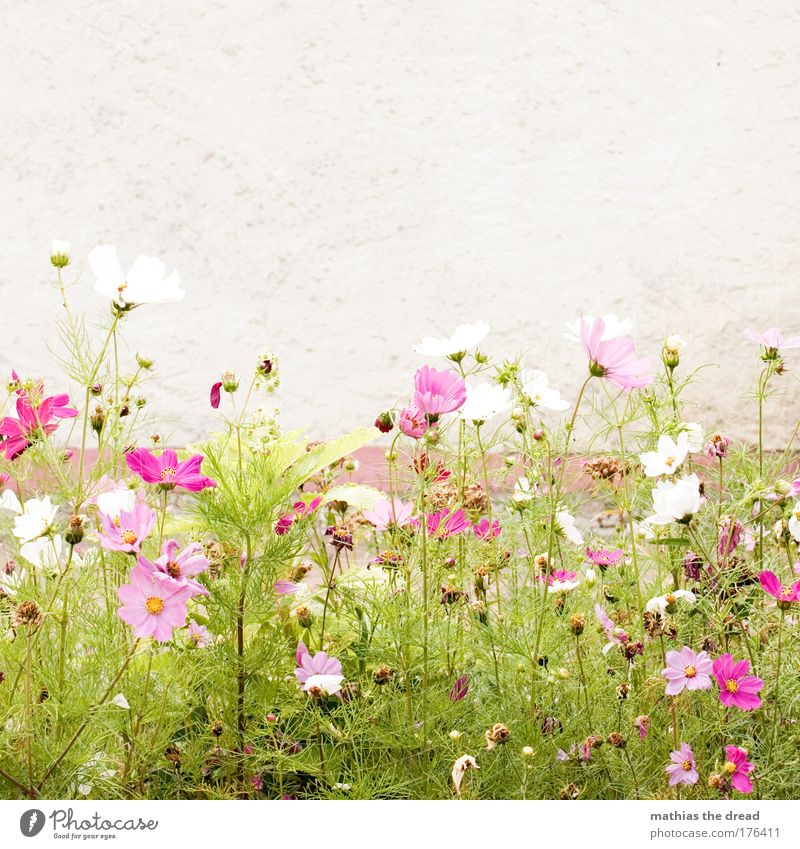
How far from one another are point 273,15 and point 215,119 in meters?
0.31

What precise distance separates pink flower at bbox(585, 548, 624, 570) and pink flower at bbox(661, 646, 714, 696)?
0.58 feet

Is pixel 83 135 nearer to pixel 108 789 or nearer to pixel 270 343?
pixel 270 343

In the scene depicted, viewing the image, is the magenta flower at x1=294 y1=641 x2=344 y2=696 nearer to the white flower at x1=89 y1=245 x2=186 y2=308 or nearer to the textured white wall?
the white flower at x1=89 y1=245 x2=186 y2=308

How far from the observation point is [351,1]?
8.90ft

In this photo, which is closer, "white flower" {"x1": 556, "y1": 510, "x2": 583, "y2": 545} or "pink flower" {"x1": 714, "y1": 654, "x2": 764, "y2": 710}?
"pink flower" {"x1": 714, "y1": 654, "x2": 764, "y2": 710}

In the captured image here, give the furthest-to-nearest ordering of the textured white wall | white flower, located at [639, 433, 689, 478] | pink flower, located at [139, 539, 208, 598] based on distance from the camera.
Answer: the textured white wall < white flower, located at [639, 433, 689, 478] < pink flower, located at [139, 539, 208, 598]

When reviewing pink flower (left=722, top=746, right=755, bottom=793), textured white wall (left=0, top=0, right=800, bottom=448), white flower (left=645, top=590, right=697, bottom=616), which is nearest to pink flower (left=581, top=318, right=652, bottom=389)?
white flower (left=645, top=590, right=697, bottom=616)

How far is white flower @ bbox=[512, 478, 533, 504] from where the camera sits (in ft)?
2.75

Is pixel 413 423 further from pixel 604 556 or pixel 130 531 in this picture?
pixel 604 556

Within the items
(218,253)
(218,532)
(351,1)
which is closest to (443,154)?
(351,1)

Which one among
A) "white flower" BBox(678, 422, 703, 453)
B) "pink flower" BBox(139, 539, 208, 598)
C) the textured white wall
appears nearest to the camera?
"pink flower" BBox(139, 539, 208, 598)

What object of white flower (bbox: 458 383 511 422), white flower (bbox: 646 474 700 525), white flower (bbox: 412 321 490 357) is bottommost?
white flower (bbox: 646 474 700 525)
